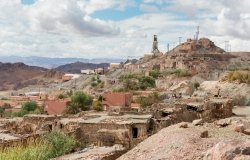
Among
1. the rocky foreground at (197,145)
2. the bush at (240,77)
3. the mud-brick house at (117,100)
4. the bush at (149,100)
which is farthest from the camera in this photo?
the mud-brick house at (117,100)

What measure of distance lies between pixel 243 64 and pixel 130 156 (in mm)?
81286

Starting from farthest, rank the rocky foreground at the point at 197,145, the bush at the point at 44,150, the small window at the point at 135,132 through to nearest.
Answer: the small window at the point at 135,132, the bush at the point at 44,150, the rocky foreground at the point at 197,145

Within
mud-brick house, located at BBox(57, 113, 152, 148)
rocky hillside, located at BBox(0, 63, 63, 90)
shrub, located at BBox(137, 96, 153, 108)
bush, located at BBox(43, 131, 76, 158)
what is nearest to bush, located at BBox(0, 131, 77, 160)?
bush, located at BBox(43, 131, 76, 158)

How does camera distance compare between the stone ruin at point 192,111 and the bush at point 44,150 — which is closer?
the bush at point 44,150

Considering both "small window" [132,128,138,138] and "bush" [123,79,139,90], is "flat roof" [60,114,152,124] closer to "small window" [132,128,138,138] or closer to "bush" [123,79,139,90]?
"small window" [132,128,138,138]

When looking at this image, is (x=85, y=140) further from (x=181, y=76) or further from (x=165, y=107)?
(x=181, y=76)

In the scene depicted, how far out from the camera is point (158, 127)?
19141mm

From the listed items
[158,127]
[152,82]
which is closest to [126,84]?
[152,82]

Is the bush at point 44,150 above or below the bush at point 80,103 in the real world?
above

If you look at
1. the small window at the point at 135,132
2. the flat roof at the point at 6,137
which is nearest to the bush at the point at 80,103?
the small window at the point at 135,132

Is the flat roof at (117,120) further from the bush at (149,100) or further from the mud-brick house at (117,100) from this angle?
the mud-brick house at (117,100)

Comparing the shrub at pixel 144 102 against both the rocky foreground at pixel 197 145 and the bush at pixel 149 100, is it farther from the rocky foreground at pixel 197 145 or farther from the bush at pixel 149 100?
the rocky foreground at pixel 197 145

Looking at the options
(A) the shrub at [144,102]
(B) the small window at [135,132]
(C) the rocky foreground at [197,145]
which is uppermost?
(C) the rocky foreground at [197,145]

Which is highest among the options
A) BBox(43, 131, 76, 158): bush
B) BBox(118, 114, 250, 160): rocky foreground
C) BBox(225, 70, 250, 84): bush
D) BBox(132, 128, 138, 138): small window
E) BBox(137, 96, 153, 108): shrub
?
BBox(225, 70, 250, 84): bush
